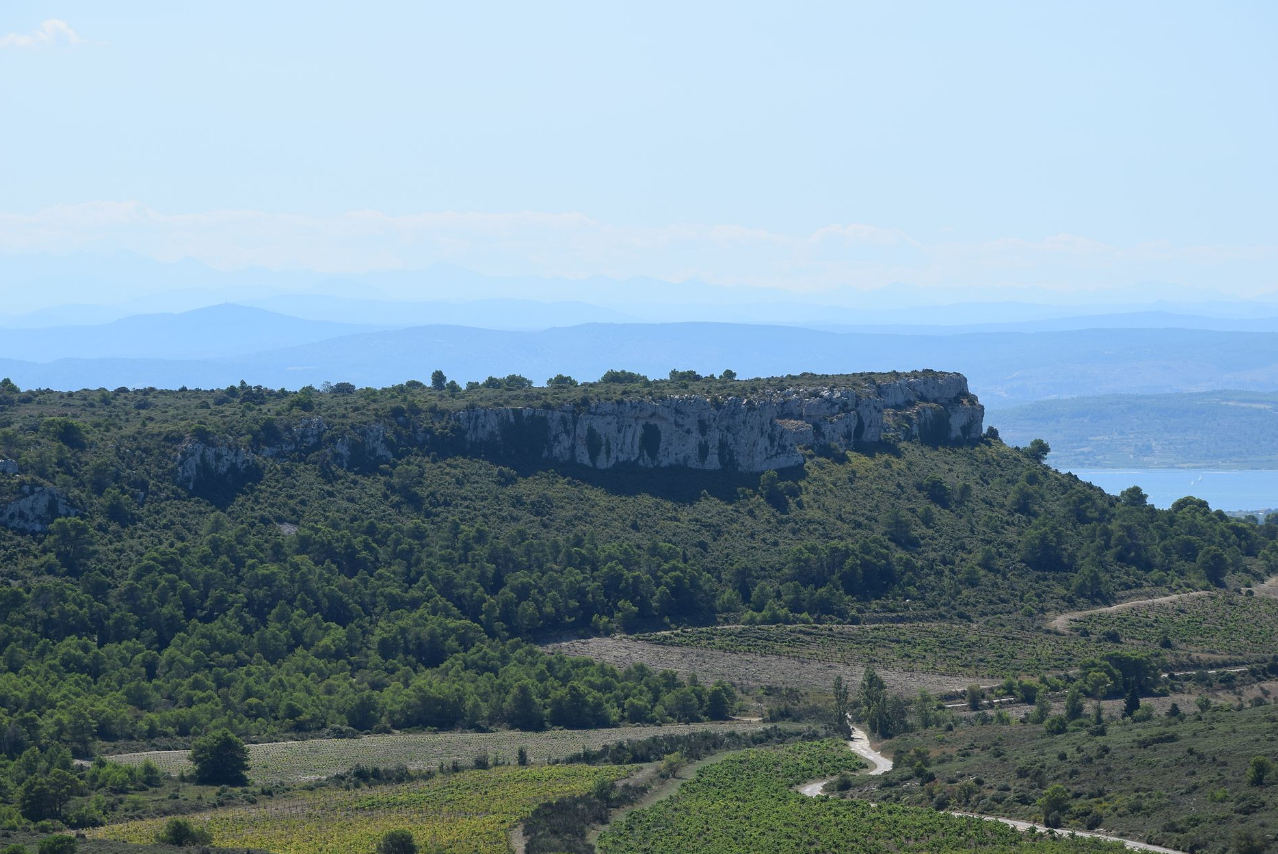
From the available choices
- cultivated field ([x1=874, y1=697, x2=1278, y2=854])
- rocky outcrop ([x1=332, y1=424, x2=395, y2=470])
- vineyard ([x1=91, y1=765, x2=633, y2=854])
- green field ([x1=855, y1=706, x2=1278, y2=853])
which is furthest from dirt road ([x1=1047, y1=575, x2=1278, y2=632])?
rocky outcrop ([x1=332, y1=424, x2=395, y2=470])

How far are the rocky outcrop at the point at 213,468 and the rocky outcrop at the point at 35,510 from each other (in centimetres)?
1021

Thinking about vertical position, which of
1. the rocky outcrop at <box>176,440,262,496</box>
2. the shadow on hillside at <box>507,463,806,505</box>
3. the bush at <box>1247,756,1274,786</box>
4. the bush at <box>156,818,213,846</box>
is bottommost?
the bush at <box>156,818,213,846</box>

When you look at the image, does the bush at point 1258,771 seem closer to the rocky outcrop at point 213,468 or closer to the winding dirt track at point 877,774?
the winding dirt track at point 877,774

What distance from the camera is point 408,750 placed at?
7862cm

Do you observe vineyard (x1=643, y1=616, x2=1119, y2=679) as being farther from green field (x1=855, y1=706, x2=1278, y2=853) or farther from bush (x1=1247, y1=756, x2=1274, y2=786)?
bush (x1=1247, y1=756, x2=1274, y2=786)

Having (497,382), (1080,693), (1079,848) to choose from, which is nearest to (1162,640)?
(1080,693)

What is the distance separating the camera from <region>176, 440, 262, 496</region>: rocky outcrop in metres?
110

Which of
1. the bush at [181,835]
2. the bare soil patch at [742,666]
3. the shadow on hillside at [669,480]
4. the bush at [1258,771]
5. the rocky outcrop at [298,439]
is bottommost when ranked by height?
the bare soil patch at [742,666]

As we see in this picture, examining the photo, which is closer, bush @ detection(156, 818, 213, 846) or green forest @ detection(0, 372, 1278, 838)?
bush @ detection(156, 818, 213, 846)

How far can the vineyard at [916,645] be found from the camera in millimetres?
99250

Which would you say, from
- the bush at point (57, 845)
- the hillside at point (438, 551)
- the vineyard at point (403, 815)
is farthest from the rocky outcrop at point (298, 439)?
the bush at point (57, 845)

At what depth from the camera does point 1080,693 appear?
298ft

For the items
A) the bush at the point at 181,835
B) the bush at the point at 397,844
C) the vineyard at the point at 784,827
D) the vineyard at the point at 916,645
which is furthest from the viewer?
the vineyard at the point at 916,645

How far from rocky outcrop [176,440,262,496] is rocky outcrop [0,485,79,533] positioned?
1021cm
